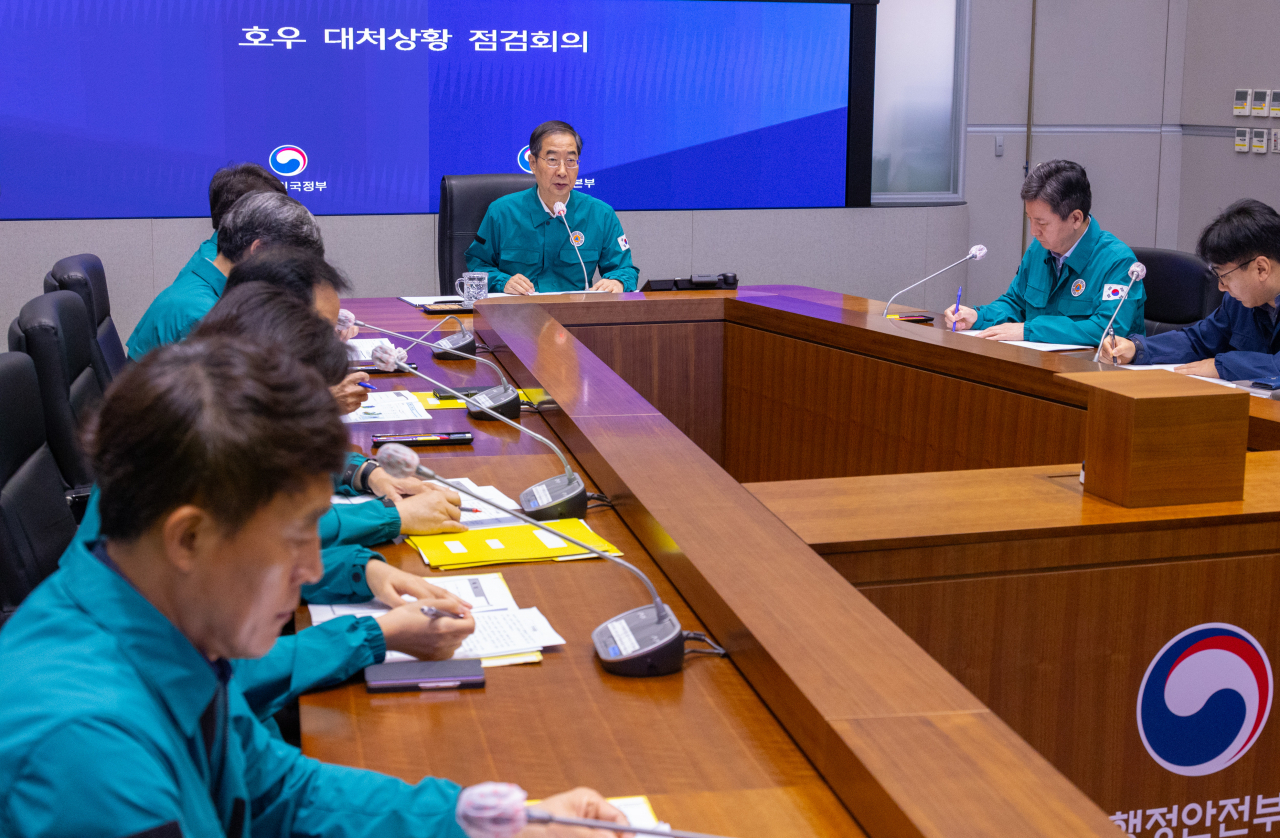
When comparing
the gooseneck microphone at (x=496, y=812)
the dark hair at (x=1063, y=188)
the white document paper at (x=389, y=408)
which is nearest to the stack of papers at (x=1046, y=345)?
the dark hair at (x=1063, y=188)

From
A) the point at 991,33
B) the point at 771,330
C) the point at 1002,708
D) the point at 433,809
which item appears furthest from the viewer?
the point at 991,33

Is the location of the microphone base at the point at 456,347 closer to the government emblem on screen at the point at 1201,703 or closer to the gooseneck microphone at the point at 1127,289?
the gooseneck microphone at the point at 1127,289

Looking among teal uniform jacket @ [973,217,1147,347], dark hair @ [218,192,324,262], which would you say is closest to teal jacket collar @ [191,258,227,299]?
dark hair @ [218,192,324,262]

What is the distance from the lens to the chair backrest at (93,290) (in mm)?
3137

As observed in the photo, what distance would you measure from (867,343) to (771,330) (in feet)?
1.57

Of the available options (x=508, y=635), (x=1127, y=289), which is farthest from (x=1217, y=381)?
(x=508, y=635)

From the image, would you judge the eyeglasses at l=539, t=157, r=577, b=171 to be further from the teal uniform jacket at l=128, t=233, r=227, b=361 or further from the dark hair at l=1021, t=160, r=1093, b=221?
the teal uniform jacket at l=128, t=233, r=227, b=361

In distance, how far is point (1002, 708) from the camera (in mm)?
1729

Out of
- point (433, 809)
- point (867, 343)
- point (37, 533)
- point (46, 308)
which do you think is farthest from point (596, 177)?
point (433, 809)

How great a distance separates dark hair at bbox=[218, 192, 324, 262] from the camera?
2.30m

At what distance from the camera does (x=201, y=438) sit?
736 millimetres

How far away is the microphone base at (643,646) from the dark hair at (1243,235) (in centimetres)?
216

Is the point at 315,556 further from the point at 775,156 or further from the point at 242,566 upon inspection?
the point at 775,156

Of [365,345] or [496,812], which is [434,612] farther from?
[365,345]
